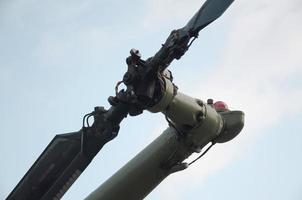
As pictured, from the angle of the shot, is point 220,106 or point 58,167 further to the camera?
point 220,106

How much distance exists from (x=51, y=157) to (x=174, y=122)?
2150mm

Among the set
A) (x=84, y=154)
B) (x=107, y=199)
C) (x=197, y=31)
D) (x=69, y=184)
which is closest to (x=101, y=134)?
(x=84, y=154)

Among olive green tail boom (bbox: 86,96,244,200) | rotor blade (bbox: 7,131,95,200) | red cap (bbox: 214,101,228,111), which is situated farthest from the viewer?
red cap (bbox: 214,101,228,111)

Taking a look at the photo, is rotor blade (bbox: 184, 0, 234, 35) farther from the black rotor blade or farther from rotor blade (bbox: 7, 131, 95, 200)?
rotor blade (bbox: 7, 131, 95, 200)

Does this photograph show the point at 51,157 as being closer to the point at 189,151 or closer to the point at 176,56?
the point at 176,56

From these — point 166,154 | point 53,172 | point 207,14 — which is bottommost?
point 166,154

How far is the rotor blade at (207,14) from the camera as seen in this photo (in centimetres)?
607

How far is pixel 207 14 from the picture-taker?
6.18 m

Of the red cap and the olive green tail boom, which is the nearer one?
the olive green tail boom

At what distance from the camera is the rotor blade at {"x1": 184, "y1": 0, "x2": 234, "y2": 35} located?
6074mm

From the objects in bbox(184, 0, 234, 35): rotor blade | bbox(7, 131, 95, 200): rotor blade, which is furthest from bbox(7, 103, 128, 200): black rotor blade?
bbox(184, 0, 234, 35): rotor blade

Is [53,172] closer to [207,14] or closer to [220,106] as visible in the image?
[207,14]

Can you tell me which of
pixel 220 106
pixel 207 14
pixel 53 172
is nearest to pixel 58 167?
pixel 53 172

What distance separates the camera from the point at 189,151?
784 cm
